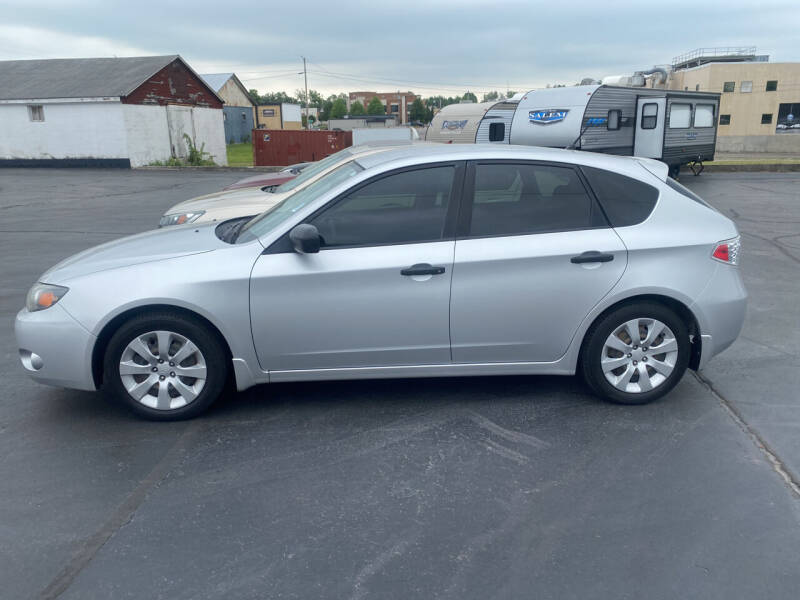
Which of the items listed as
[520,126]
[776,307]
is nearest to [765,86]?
[520,126]

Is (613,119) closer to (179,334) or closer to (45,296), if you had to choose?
(179,334)

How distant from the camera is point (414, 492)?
3529 mm

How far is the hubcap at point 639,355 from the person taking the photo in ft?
14.5

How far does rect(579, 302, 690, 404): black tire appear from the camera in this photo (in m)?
4.39

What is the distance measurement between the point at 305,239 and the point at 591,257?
1.75 m

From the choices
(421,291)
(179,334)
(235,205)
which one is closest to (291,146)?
(235,205)

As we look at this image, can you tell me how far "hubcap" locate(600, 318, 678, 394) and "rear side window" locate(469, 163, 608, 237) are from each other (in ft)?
2.33

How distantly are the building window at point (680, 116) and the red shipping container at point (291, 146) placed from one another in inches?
591

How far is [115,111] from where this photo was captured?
99.7 ft

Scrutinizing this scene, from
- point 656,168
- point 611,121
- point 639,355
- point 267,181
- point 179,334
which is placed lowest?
point 639,355

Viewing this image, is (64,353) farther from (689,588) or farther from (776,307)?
(776,307)

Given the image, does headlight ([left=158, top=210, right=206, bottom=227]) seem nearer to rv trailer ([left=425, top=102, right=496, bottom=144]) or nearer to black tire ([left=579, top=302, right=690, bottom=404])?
black tire ([left=579, top=302, right=690, bottom=404])

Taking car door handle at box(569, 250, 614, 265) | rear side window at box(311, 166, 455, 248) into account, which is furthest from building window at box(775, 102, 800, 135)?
rear side window at box(311, 166, 455, 248)

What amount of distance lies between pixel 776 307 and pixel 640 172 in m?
3.25
